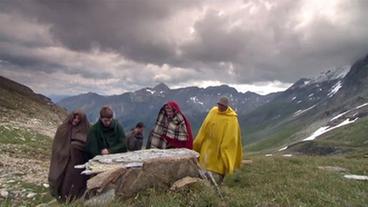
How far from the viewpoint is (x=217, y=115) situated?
47.1 feet

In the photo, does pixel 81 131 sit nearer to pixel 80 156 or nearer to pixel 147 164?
pixel 80 156

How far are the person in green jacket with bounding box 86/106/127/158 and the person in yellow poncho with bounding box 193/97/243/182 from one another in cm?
334

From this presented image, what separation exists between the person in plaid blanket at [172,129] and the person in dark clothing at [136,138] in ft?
17.4

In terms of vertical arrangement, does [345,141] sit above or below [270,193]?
below

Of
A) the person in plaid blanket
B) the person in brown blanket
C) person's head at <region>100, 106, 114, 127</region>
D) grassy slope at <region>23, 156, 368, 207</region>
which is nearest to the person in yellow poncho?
grassy slope at <region>23, 156, 368, 207</region>

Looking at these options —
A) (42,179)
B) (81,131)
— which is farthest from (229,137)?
(42,179)

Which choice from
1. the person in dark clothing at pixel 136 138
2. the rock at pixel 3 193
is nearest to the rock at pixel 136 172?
the rock at pixel 3 193

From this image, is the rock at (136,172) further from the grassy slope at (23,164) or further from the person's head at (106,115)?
the grassy slope at (23,164)

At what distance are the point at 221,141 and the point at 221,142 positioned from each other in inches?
1.3

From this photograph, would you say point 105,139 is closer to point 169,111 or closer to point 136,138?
point 169,111

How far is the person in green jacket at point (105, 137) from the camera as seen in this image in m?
11.8

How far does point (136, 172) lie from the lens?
9.48 meters

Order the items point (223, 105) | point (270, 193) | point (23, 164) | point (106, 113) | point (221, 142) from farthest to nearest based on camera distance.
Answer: point (23, 164)
point (221, 142)
point (223, 105)
point (106, 113)
point (270, 193)

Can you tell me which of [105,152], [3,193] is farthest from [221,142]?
[3,193]
